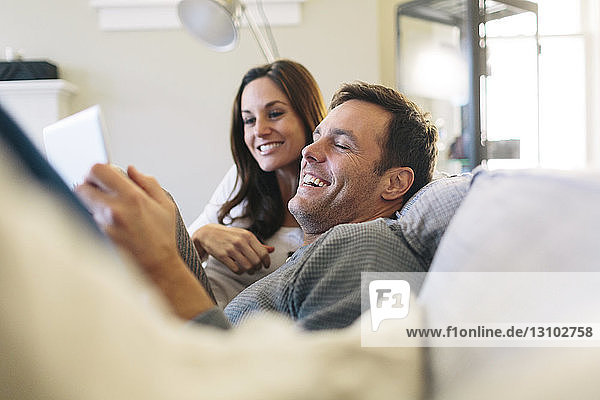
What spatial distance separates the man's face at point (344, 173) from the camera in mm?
1420

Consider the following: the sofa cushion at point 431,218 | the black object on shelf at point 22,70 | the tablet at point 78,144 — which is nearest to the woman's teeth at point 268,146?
the tablet at point 78,144

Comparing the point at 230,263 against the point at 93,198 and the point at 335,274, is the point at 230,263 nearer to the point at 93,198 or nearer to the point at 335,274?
the point at 335,274

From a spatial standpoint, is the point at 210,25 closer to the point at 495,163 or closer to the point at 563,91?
the point at 495,163

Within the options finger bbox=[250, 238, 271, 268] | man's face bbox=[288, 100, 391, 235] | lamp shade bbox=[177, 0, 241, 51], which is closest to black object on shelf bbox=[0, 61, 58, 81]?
lamp shade bbox=[177, 0, 241, 51]

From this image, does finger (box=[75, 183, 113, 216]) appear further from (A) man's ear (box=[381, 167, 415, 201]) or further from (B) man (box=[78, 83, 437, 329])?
(A) man's ear (box=[381, 167, 415, 201])

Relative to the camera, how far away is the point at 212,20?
2.21 metres

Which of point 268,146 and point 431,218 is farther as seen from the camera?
point 268,146

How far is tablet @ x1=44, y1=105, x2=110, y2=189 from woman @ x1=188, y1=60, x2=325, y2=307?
808 mm

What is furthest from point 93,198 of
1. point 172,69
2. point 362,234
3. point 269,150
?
point 172,69

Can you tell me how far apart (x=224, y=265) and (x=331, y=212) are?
0.41 m

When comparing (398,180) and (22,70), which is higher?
(22,70)

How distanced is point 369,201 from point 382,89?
262mm

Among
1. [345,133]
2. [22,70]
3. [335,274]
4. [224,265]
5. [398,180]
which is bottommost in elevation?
[224,265]

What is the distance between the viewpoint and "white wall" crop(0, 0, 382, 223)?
3.06 meters
